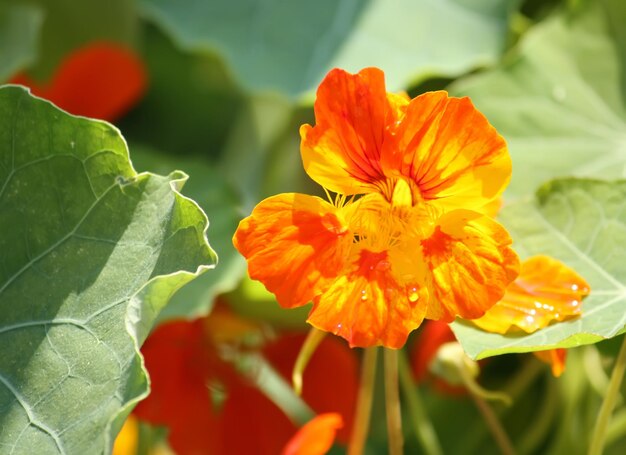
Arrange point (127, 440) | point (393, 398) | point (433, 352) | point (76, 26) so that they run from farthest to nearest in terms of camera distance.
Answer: point (76, 26) → point (127, 440) → point (433, 352) → point (393, 398)

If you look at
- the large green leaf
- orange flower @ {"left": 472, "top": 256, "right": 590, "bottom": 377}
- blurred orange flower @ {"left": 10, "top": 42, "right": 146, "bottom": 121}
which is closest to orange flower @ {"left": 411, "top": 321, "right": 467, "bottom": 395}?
orange flower @ {"left": 472, "top": 256, "right": 590, "bottom": 377}

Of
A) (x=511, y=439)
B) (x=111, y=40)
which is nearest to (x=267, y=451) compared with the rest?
(x=511, y=439)

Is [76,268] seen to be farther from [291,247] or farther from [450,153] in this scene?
[450,153]

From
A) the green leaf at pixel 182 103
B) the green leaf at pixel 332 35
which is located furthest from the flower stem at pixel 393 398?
the green leaf at pixel 182 103

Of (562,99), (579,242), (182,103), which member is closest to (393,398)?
(579,242)

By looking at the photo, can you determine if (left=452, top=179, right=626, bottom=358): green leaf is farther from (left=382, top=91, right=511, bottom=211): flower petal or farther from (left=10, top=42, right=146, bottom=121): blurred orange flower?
(left=10, top=42, right=146, bottom=121): blurred orange flower

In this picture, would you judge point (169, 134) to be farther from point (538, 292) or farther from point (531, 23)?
point (538, 292)
